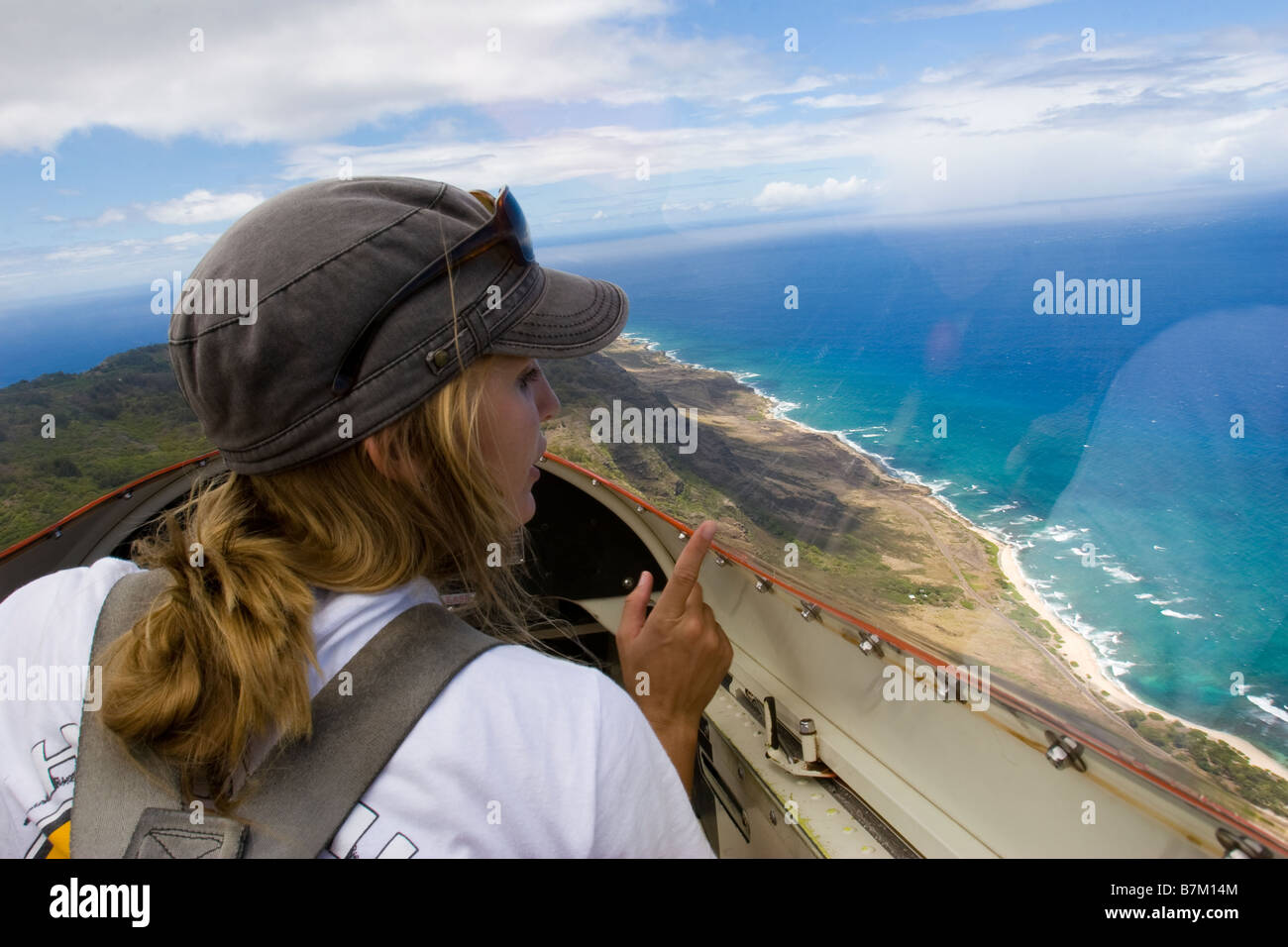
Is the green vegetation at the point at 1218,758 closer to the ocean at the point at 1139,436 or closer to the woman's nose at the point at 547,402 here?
the ocean at the point at 1139,436

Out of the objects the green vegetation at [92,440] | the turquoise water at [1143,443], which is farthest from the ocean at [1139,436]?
the green vegetation at [92,440]

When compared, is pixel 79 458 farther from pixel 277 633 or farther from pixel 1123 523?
pixel 1123 523

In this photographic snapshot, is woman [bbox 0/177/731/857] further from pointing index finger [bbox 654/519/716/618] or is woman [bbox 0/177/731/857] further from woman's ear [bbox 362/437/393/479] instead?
pointing index finger [bbox 654/519/716/618]

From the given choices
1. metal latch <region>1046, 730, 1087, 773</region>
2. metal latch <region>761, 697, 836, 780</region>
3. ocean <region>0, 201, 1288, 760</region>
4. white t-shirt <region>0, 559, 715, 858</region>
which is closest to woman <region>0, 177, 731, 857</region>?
white t-shirt <region>0, 559, 715, 858</region>

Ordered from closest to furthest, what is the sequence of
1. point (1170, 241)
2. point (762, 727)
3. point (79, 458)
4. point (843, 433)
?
point (762, 727), point (1170, 241), point (843, 433), point (79, 458)

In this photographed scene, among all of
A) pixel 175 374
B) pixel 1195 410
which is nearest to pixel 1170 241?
pixel 1195 410

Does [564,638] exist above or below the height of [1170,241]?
below

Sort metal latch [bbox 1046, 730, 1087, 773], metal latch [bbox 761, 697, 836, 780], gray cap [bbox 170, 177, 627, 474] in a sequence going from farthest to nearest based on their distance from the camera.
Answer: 1. metal latch [bbox 761, 697, 836, 780]
2. metal latch [bbox 1046, 730, 1087, 773]
3. gray cap [bbox 170, 177, 627, 474]
